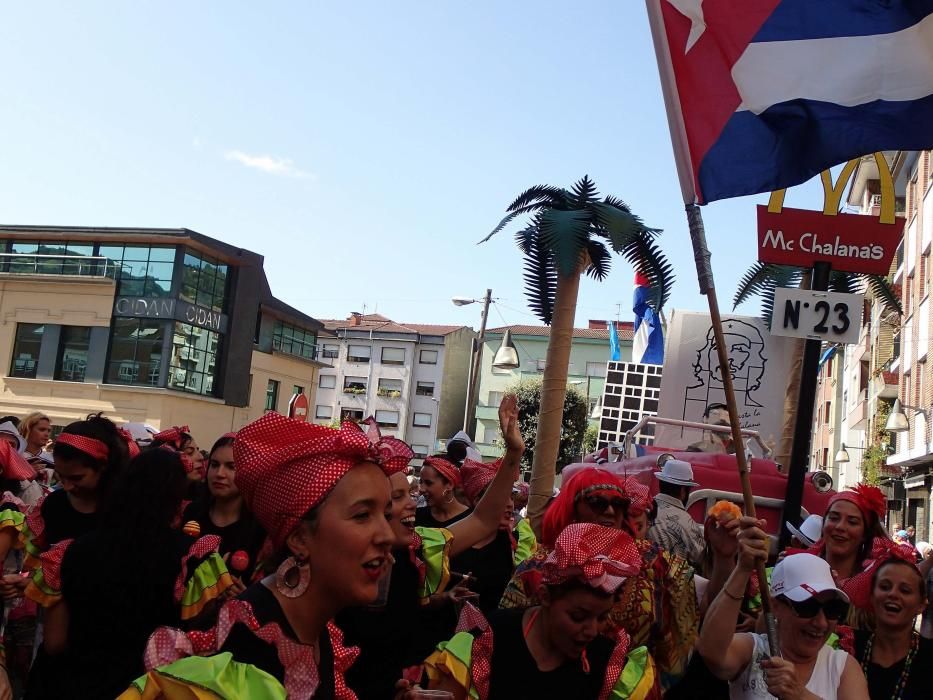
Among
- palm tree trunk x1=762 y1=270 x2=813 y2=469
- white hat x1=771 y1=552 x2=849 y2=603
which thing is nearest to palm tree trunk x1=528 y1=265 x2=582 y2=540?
palm tree trunk x1=762 y1=270 x2=813 y2=469

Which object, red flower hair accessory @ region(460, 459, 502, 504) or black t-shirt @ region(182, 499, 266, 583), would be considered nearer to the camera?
black t-shirt @ region(182, 499, 266, 583)

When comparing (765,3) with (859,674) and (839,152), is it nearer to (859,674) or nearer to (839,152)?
(839,152)

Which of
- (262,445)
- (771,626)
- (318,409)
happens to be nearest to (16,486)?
(262,445)

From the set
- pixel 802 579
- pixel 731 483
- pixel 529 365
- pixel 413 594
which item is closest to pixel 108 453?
pixel 413 594

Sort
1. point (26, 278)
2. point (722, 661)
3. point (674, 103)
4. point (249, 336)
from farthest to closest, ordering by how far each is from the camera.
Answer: point (249, 336) < point (26, 278) < point (674, 103) < point (722, 661)

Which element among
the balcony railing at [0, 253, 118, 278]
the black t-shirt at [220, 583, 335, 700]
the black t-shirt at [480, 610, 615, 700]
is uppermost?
the balcony railing at [0, 253, 118, 278]

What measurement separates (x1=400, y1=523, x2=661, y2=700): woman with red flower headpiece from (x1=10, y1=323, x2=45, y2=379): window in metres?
40.3

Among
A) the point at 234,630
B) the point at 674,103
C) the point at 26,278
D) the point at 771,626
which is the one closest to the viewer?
the point at 234,630

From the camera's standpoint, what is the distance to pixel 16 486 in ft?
17.9

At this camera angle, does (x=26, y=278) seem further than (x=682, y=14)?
Yes

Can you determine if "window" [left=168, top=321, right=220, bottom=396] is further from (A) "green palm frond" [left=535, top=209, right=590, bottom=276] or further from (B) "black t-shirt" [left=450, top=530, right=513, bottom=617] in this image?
(B) "black t-shirt" [left=450, top=530, right=513, bottom=617]

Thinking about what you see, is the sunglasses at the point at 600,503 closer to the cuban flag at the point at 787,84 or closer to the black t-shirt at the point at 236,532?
the cuban flag at the point at 787,84

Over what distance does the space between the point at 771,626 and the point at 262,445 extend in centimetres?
185

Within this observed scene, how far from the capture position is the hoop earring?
2.28 meters
